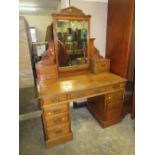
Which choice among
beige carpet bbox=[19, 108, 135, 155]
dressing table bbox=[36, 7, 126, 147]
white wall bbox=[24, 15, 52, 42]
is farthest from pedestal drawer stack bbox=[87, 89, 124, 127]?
white wall bbox=[24, 15, 52, 42]

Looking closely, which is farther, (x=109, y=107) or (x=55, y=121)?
(x=109, y=107)

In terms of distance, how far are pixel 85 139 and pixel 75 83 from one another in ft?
2.69

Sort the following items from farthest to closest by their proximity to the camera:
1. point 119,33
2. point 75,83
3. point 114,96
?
point 119,33
point 114,96
point 75,83

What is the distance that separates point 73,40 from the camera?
80.8 inches

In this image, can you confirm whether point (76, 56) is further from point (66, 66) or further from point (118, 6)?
point (118, 6)

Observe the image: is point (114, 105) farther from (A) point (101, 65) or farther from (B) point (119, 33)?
(B) point (119, 33)

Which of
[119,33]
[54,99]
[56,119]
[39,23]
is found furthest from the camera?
[39,23]

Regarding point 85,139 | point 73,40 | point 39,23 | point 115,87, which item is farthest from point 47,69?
point 39,23

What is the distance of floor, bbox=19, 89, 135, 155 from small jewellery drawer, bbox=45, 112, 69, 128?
316 mm

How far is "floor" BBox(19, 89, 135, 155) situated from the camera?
170cm

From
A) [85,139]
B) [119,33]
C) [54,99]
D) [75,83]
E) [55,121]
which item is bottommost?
[85,139]
